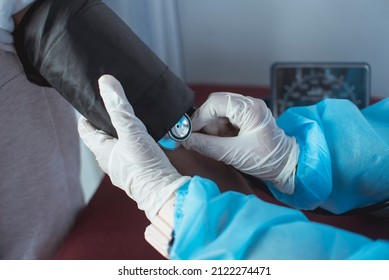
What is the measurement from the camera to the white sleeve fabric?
60 centimetres

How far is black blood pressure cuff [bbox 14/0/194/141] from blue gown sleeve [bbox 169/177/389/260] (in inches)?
5.9

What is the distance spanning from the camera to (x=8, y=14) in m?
0.61

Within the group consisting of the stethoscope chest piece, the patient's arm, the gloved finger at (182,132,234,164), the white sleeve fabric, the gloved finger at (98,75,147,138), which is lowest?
the patient's arm

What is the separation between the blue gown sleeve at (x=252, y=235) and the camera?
517mm

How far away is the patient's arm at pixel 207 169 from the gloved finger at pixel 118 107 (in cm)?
15

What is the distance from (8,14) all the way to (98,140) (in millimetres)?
231

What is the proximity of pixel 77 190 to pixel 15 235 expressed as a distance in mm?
215

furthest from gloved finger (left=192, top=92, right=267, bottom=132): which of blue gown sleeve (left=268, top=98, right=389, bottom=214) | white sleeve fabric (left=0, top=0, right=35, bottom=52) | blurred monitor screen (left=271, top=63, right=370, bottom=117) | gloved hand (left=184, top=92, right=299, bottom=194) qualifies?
blurred monitor screen (left=271, top=63, right=370, bottom=117)

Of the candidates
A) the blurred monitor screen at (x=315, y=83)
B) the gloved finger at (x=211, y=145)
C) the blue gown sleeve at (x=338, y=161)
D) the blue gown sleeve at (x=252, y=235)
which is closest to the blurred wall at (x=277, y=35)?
the blurred monitor screen at (x=315, y=83)

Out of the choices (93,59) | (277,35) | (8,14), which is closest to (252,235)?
(93,59)

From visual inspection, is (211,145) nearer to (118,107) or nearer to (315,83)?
(118,107)

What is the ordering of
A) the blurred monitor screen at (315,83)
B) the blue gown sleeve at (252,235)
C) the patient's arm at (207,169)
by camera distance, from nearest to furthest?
the blue gown sleeve at (252,235), the patient's arm at (207,169), the blurred monitor screen at (315,83)

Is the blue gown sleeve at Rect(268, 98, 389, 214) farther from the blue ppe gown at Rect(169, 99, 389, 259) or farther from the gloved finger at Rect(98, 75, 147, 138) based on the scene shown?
the gloved finger at Rect(98, 75, 147, 138)

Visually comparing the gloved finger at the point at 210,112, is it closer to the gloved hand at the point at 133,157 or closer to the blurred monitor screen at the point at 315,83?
the gloved hand at the point at 133,157
